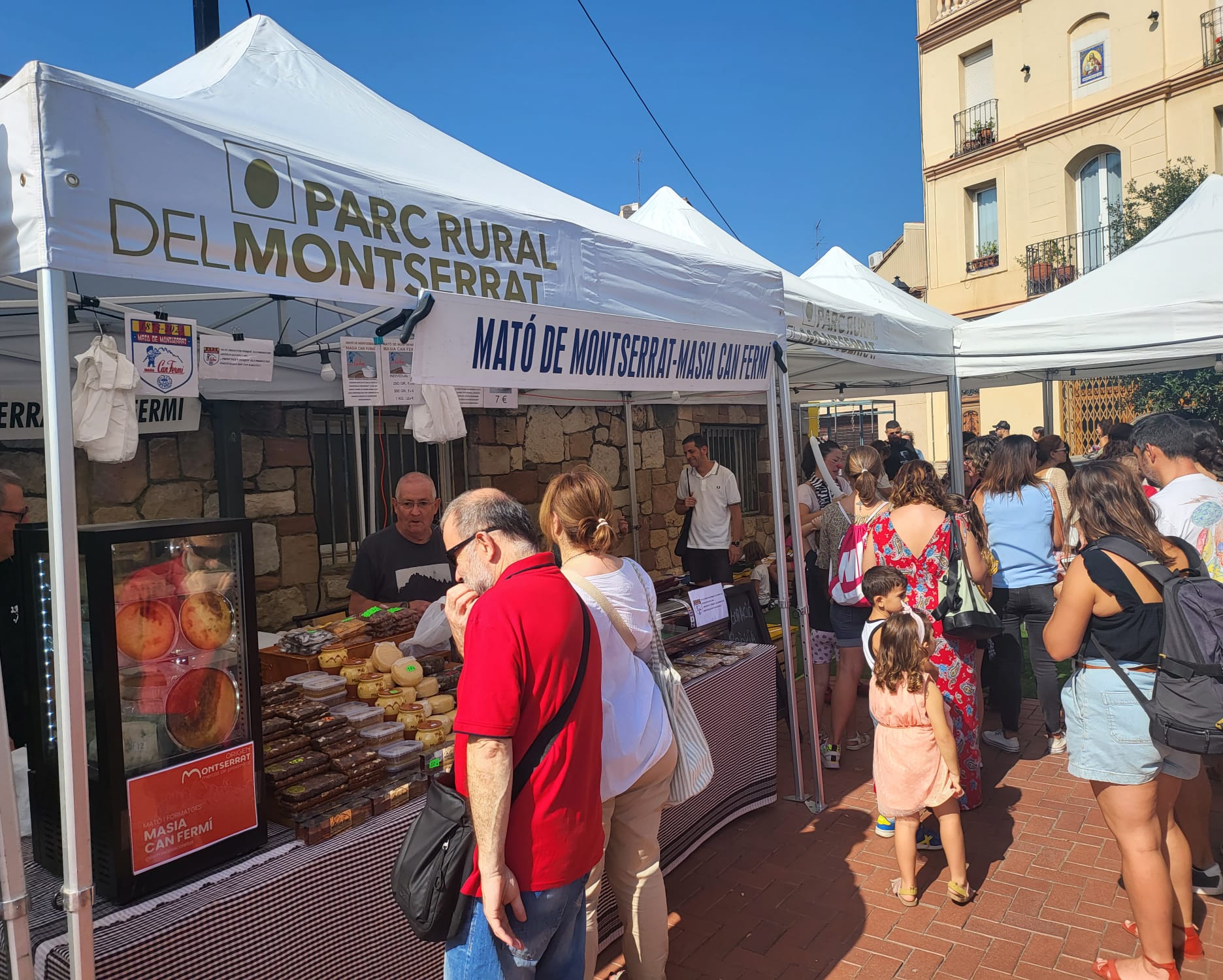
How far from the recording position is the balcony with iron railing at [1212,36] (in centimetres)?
1563

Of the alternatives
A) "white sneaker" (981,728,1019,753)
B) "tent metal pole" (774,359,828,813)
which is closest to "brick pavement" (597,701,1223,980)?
"tent metal pole" (774,359,828,813)

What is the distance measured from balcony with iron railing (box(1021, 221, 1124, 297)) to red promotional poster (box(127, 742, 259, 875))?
1879cm

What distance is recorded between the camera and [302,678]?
2.92 m

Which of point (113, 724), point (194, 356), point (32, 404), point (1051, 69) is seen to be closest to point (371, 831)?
point (113, 724)

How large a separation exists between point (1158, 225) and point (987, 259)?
8.37 metres

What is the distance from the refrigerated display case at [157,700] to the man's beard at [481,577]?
0.59m

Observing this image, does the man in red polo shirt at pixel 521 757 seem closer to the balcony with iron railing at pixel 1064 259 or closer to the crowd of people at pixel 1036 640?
the crowd of people at pixel 1036 640

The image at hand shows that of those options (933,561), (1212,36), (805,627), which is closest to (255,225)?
(805,627)

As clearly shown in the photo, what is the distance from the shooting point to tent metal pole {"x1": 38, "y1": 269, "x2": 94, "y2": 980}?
1.69m

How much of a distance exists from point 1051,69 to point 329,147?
20.4 meters

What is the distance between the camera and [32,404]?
468 centimetres

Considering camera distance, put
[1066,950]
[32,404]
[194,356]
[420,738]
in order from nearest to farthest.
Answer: [420,738]
[1066,950]
[194,356]
[32,404]

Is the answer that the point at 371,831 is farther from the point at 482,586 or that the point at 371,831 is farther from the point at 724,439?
the point at 724,439

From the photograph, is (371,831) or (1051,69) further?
(1051,69)
